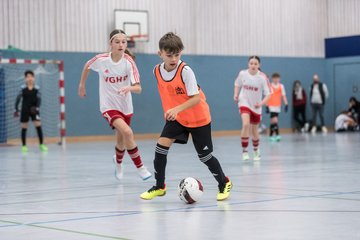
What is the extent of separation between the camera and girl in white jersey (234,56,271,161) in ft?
44.0

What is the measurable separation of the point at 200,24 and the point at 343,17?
A: 7060 millimetres

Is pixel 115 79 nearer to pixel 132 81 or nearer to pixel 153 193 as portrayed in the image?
pixel 132 81

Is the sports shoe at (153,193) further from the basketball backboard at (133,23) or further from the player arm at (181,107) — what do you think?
the basketball backboard at (133,23)

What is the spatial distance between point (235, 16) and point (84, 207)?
2223cm

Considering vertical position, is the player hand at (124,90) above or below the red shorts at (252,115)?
above

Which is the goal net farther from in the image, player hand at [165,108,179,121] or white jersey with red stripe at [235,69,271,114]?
player hand at [165,108,179,121]

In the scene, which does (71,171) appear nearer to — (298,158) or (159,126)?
(298,158)

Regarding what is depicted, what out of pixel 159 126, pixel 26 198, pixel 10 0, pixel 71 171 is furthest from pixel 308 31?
pixel 26 198

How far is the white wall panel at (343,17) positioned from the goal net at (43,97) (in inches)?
521

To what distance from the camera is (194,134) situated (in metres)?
7.32

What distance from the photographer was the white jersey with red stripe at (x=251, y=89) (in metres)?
13.5

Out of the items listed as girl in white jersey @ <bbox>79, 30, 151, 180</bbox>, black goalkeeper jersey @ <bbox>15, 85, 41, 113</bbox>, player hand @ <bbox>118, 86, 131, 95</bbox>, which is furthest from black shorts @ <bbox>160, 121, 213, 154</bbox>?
black goalkeeper jersey @ <bbox>15, 85, 41, 113</bbox>

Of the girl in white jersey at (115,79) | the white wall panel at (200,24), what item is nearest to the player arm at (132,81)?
the girl in white jersey at (115,79)

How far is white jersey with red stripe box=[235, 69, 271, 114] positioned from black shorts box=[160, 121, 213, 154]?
6.27 metres
